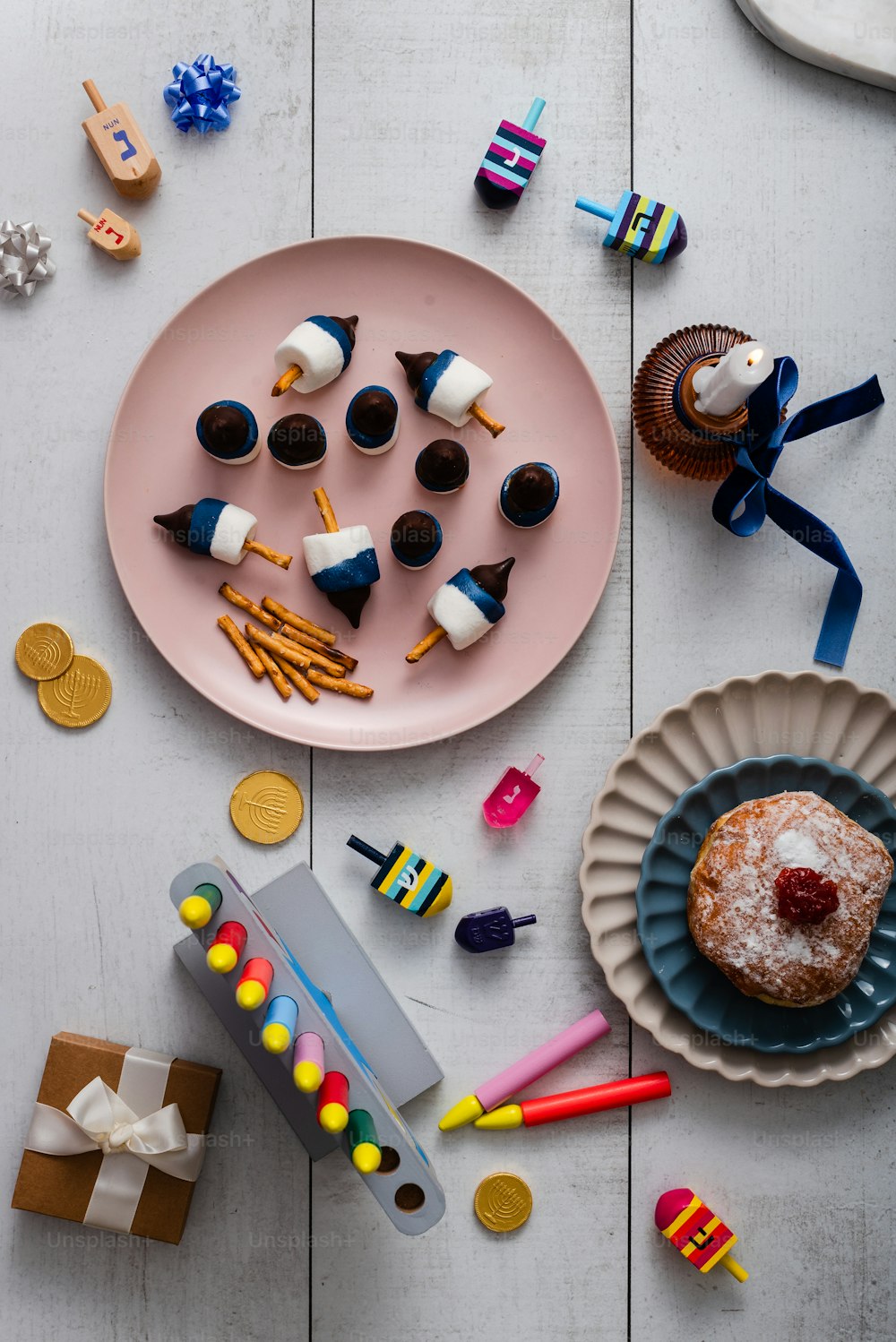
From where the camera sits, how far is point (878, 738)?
1482 millimetres

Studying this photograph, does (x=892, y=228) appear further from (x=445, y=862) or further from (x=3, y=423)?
(x=3, y=423)

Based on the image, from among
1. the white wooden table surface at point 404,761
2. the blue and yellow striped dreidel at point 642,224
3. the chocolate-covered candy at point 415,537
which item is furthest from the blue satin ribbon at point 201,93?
the chocolate-covered candy at point 415,537

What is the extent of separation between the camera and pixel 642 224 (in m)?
1.48

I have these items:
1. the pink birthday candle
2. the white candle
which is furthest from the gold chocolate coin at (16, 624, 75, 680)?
the white candle

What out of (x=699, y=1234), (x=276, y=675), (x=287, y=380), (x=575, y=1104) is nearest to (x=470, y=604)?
(x=276, y=675)

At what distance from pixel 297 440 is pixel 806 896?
91 centimetres

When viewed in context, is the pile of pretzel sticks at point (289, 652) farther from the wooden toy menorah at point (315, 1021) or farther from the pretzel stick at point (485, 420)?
the pretzel stick at point (485, 420)

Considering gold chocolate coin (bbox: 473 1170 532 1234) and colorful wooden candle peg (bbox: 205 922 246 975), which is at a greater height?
colorful wooden candle peg (bbox: 205 922 246 975)

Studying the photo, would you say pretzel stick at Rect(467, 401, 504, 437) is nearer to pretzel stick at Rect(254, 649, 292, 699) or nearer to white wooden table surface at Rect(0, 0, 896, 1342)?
white wooden table surface at Rect(0, 0, 896, 1342)

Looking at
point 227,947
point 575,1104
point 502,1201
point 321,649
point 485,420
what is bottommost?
point 502,1201

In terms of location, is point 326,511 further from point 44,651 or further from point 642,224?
point 642,224

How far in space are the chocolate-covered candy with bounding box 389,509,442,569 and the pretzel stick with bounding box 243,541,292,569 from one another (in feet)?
0.50

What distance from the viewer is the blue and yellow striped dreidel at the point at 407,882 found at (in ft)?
4.74

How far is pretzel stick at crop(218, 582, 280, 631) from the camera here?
147 centimetres
